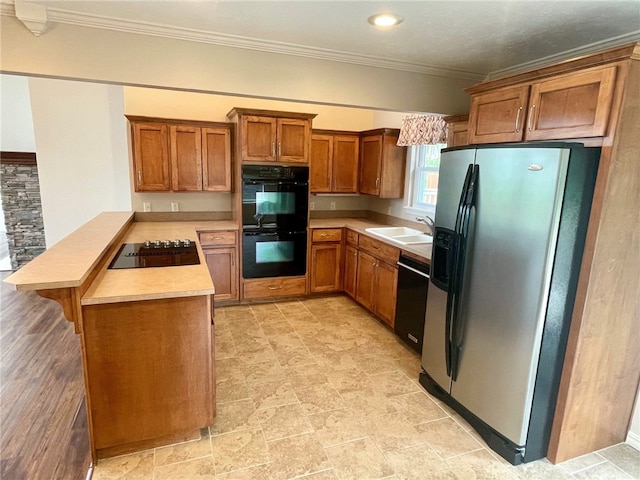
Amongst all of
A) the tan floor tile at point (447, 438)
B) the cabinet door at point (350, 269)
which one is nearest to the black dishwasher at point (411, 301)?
the tan floor tile at point (447, 438)

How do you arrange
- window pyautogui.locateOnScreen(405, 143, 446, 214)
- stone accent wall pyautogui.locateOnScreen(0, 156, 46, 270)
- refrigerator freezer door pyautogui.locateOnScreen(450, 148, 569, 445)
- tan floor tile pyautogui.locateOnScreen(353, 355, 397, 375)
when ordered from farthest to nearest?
stone accent wall pyautogui.locateOnScreen(0, 156, 46, 270)
window pyautogui.locateOnScreen(405, 143, 446, 214)
tan floor tile pyautogui.locateOnScreen(353, 355, 397, 375)
refrigerator freezer door pyautogui.locateOnScreen(450, 148, 569, 445)

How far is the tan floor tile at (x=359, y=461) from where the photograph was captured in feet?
6.39

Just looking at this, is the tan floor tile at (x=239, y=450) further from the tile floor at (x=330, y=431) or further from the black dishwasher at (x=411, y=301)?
the black dishwasher at (x=411, y=301)

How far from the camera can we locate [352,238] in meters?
4.36

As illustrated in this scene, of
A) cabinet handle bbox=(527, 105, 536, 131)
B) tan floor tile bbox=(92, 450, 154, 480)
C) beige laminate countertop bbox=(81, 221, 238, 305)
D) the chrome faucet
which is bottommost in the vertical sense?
tan floor tile bbox=(92, 450, 154, 480)

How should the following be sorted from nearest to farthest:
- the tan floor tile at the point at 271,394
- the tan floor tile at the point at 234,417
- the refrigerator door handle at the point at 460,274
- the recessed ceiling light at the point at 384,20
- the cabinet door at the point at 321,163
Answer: the recessed ceiling light at the point at 384,20
the refrigerator door handle at the point at 460,274
the tan floor tile at the point at 234,417
the tan floor tile at the point at 271,394
the cabinet door at the point at 321,163

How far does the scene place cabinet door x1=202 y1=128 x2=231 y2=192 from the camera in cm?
409

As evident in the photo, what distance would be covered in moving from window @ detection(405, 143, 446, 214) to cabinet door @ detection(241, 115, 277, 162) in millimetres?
1601

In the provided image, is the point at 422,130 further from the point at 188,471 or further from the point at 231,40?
the point at 188,471

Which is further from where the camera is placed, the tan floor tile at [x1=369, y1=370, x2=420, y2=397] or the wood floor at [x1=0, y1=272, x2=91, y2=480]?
the tan floor tile at [x1=369, y1=370, x2=420, y2=397]

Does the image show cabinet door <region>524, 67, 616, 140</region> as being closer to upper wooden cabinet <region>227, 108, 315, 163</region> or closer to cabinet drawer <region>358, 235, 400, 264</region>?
cabinet drawer <region>358, 235, 400, 264</region>

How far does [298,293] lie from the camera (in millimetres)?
4453

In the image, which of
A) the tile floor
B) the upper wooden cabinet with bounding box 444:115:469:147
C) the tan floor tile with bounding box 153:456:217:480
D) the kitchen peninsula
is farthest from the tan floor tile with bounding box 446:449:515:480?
the upper wooden cabinet with bounding box 444:115:469:147

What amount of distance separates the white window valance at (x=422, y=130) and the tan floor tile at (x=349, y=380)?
2311 mm
